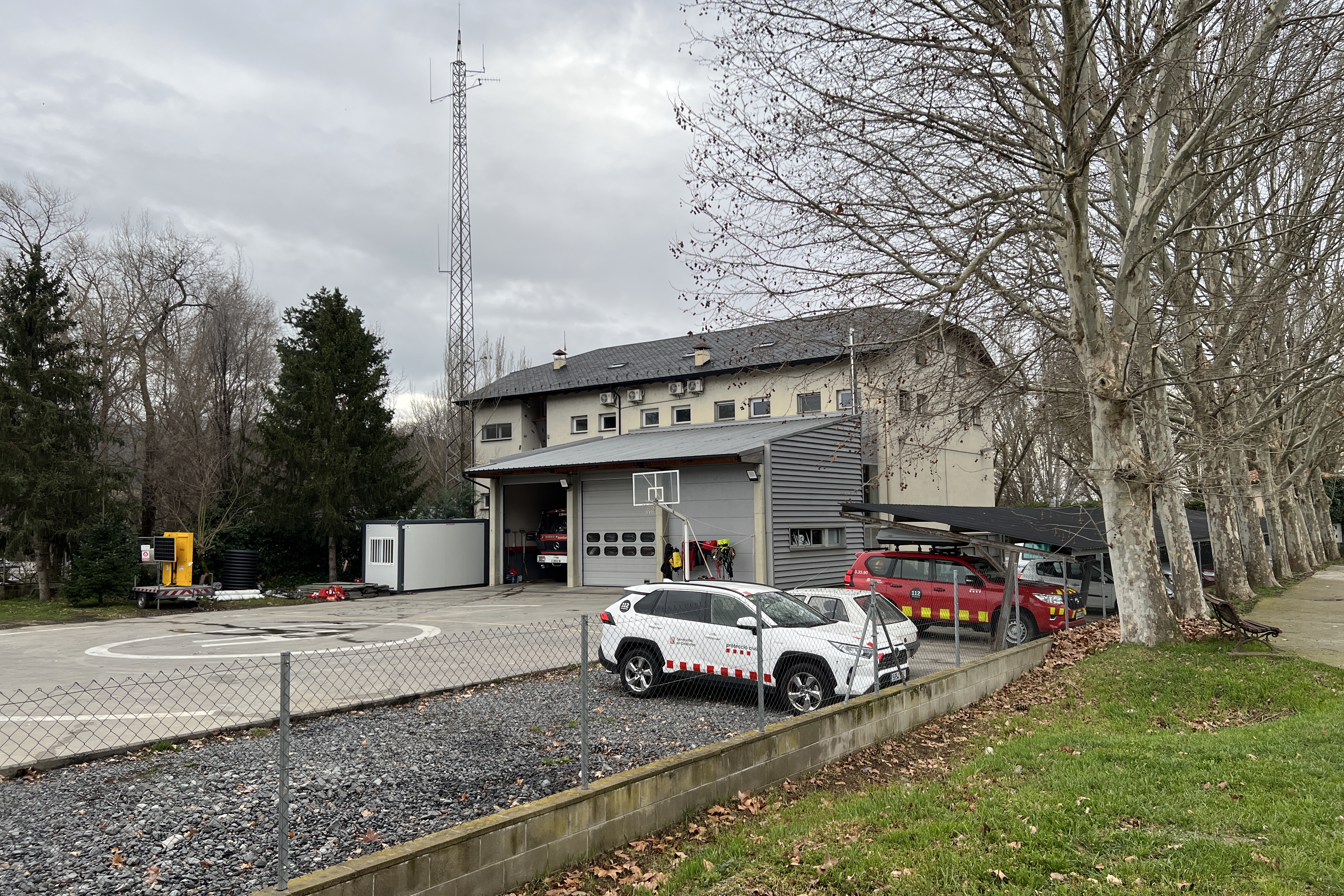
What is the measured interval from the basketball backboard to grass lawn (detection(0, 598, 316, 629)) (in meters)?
10.6

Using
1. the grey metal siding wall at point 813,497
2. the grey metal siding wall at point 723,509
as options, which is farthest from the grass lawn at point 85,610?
the grey metal siding wall at point 813,497

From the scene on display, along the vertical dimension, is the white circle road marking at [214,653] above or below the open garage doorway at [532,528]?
below

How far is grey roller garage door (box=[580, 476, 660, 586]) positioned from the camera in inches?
1032

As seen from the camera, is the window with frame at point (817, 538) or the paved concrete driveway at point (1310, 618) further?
the window with frame at point (817, 538)

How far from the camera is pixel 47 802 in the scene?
6305 mm

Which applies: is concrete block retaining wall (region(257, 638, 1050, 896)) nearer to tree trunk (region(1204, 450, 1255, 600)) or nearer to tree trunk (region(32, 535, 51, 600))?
tree trunk (region(1204, 450, 1255, 600))

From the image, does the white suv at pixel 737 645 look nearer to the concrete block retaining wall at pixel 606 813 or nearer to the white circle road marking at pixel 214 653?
the concrete block retaining wall at pixel 606 813

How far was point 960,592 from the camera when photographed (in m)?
16.1

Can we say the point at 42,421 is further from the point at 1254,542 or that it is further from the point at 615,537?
the point at 1254,542

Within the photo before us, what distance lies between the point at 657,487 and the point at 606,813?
1839 cm

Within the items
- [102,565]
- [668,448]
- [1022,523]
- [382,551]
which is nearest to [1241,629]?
[1022,523]

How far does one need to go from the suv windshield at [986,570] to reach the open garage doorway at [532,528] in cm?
1600

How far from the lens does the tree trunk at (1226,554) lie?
22344 millimetres

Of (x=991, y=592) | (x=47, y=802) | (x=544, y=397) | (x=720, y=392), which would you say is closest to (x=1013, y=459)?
(x=720, y=392)
